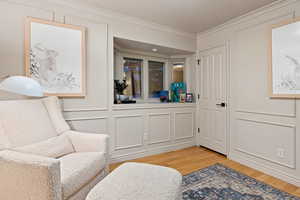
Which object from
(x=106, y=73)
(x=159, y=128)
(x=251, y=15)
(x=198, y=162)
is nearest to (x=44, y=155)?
(x=106, y=73)

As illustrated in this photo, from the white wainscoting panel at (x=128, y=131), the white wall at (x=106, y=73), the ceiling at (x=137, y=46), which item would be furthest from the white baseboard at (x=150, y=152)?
the ceiling at (x=137, y=46)

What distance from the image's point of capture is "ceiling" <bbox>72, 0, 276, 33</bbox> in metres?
2.21

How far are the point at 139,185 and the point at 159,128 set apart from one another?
6.51 feet

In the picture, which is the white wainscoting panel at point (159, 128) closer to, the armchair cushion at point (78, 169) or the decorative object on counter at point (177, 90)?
the decorative object on counter at point (177, 90)

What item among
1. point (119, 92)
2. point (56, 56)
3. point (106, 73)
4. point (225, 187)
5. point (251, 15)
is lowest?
point (225, 187)

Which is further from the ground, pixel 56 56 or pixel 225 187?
pixel 56 56

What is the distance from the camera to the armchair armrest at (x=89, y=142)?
1796mm

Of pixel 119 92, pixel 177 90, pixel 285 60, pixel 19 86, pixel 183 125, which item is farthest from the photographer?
pixel 177 90

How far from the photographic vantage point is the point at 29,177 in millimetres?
1064

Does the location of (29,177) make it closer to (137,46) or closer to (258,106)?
(137,46)

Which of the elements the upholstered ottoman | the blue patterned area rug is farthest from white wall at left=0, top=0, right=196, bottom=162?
the upholstered ottoman

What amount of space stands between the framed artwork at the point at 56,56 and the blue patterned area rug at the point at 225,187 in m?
1.93

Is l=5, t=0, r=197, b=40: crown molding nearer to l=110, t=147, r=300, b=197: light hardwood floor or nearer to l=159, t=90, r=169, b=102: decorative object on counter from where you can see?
l=159, t=90, r=169, b=102: decorative object on counter

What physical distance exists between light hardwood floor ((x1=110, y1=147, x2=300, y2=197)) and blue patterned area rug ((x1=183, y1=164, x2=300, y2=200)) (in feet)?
0.50
